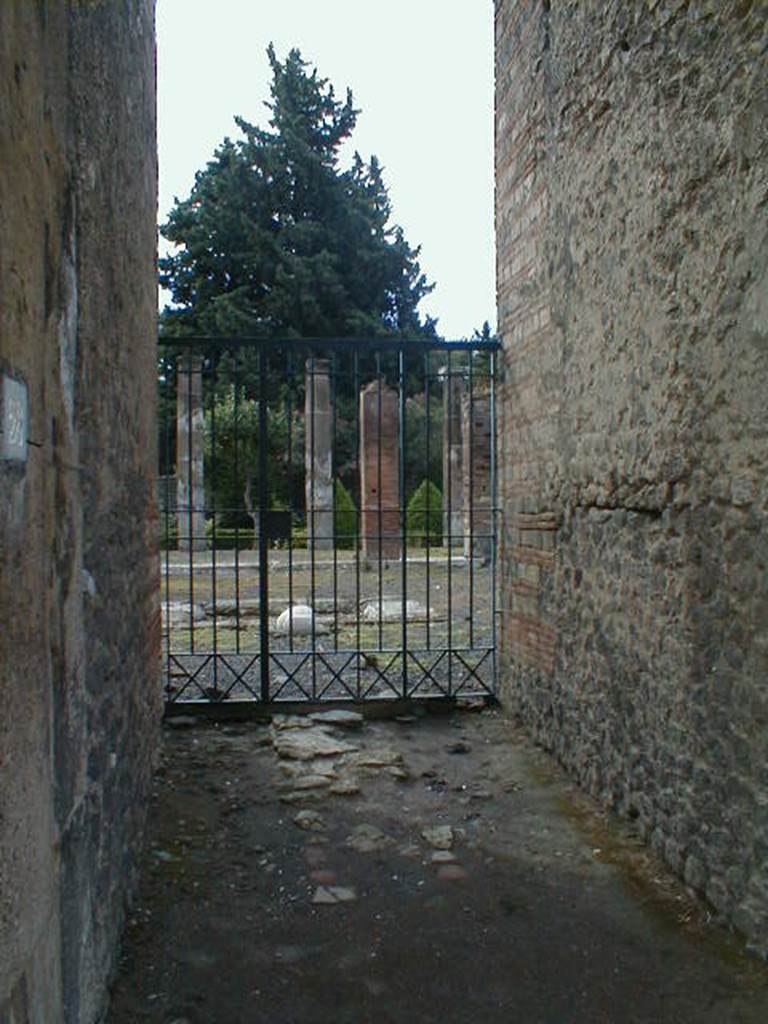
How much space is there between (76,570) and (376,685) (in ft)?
16.4

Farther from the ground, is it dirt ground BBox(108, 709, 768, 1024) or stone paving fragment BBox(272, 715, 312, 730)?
stone paving fragment BBox(272, 715, 312, 730)

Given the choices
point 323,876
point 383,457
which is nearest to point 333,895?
point 323,876

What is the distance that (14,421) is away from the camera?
180 centimetres

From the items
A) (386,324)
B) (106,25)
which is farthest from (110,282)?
(386,324)

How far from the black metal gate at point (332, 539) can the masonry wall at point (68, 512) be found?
1.99m

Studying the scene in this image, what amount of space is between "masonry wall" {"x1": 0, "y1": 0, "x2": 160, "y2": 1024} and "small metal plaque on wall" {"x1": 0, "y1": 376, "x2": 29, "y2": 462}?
0.03m

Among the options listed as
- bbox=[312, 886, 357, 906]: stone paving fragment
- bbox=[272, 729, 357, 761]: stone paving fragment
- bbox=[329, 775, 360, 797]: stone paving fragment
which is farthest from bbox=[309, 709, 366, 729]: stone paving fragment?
bbox=[312, 886, 357, 906]: stone paving fragment

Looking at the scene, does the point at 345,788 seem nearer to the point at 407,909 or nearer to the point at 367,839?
the point at 367,839

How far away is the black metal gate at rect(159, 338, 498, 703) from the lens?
6.52 m

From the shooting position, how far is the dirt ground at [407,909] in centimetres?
288

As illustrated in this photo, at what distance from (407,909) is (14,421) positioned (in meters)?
2.64

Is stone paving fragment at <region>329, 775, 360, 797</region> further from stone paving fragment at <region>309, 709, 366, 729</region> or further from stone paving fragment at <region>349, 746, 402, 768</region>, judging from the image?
stone paving fragment at <region>309, 709, 366, 729</region>

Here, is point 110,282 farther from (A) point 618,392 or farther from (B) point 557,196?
(B) point 557,196

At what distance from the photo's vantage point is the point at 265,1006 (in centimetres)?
285
